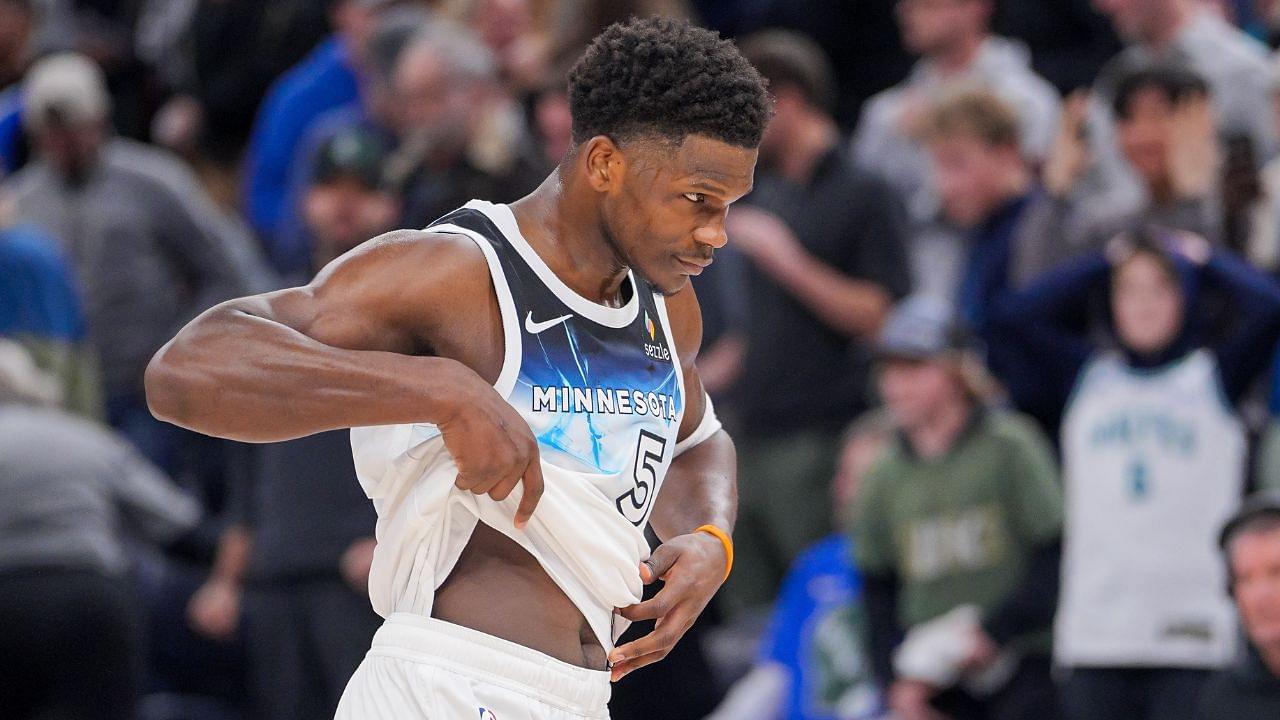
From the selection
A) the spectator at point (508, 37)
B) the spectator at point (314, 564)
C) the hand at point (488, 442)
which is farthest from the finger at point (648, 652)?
the spectator at point (508, 37)

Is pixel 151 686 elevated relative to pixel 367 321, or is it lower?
lower

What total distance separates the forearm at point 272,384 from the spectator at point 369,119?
4983mm

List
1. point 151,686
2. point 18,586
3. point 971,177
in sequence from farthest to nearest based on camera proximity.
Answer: point 151,686
point 971,177
point 18,586

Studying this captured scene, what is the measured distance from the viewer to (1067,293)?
6973 mm

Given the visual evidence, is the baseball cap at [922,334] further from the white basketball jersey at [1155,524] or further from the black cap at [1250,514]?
the black cap at [1250,514]

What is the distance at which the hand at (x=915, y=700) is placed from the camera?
256 inches

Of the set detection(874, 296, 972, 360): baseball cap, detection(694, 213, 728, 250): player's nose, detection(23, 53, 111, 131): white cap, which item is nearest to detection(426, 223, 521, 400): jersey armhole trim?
detection(694, 213, 728, 250): player's nose

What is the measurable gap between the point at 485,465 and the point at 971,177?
4.90 metres

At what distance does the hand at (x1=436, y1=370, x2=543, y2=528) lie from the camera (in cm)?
299

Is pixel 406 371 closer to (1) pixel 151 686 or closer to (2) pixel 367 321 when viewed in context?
(2) pixel 367 321

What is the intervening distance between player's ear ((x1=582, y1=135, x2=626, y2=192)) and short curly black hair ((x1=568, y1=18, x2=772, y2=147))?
21mm

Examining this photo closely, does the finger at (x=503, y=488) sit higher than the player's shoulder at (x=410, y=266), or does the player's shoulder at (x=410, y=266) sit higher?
the player's shoulder at (x=410, y=266)

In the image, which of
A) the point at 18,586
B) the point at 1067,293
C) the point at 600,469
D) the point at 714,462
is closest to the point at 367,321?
the point at 600,469

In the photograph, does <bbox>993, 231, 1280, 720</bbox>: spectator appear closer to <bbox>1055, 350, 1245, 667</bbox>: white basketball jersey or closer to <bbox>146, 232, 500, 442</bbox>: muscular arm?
<bbox>1055, 350, 1245, 667</bbox>: white basketball jersey
